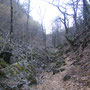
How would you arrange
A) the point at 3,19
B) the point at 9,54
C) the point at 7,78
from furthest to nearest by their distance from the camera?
the point at 3,19
the point at 9,54
the point at 7,78

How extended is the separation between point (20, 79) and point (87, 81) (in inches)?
147

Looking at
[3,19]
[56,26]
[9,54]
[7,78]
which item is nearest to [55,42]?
[56,26]

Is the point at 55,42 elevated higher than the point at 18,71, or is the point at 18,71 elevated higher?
the point at 55,42

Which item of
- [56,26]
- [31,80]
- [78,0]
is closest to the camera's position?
[31,80]

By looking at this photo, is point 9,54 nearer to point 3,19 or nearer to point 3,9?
point 3,19

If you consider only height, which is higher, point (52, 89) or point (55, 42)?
point (55, 42)

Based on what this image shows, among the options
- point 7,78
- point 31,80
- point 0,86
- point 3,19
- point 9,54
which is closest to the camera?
point 0,86

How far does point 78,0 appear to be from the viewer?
1414 cm

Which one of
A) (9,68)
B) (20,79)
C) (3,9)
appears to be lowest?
(20,79)

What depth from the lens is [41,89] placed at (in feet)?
19.2

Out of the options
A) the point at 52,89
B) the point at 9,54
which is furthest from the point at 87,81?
the point at 9,54

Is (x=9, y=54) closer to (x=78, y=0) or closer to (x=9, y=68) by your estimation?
(x=9, y=68)

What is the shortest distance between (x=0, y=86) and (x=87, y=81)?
3.95m

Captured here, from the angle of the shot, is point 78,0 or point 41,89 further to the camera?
point 78,0
